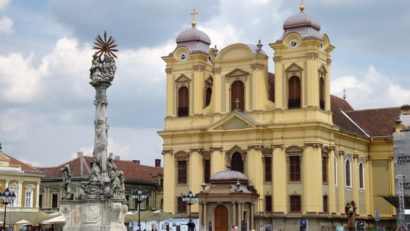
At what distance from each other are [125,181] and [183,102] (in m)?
19.6

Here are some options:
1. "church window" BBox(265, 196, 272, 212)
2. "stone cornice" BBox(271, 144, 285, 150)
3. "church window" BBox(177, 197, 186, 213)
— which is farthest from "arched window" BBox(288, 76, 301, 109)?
"church window" BBox(177, 197, 186, 213)

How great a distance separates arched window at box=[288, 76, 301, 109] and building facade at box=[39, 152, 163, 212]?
2339 centimetres

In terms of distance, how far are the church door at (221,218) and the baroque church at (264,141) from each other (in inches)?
3.1

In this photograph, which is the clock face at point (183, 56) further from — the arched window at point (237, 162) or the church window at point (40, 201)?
the church window at point (40, 201)

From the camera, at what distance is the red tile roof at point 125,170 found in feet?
270

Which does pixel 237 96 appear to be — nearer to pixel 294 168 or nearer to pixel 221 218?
pixel 294 168

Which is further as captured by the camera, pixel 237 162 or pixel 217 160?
pixel 217 160

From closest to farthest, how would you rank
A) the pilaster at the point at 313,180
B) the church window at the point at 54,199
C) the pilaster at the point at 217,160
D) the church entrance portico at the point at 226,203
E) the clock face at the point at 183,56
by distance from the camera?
the church entrance portico at the point at 226,203, the pilaster at the point at 313,180, the pilaster at the point at 217,160, the clock face at the point at 183,56, the church window at the point at 54,199

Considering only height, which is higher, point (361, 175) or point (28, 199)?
point (361, 175)

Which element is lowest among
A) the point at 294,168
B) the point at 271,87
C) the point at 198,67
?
the point at 294,168

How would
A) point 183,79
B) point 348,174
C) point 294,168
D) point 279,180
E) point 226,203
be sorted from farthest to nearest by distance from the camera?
point 183,79 < point 348,174 < point 279,180 < point 294,168 < point 226,203

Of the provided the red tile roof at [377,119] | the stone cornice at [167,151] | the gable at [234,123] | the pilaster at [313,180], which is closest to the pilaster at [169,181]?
the stone cornice at [167,151]

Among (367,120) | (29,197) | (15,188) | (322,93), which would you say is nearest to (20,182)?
(15,188)

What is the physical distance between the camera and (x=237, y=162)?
65375mm
